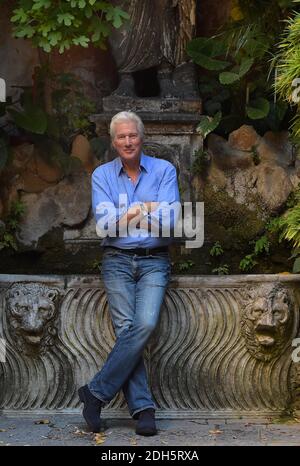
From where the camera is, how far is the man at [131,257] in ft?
17.2

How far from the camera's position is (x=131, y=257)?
5.43 metres

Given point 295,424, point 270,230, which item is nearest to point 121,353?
point 295,424

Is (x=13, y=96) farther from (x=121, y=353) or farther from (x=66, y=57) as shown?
(x=121, y=353)

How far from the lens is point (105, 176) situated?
5.50 metres

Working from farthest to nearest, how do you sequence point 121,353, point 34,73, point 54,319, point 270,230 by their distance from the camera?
point 34,73 < point 270,230 < point 54,319 < point 121,353

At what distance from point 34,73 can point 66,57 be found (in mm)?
235

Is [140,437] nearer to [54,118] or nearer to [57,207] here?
[57,207]

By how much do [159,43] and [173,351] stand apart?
1994 mm

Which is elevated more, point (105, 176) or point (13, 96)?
point (13, 96)

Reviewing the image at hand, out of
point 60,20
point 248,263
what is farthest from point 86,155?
point 248,263

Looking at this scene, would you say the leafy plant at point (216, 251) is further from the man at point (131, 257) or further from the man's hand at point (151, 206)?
the man's hand at point (151, 206)

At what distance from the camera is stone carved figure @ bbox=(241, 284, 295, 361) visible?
5547mm

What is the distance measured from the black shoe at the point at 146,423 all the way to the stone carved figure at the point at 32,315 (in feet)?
2.30

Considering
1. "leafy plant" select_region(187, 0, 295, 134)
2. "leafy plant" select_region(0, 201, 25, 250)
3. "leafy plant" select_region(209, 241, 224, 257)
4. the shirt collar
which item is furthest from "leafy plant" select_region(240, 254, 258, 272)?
"leafy plant" select_region(0, 201, 25, 250)
